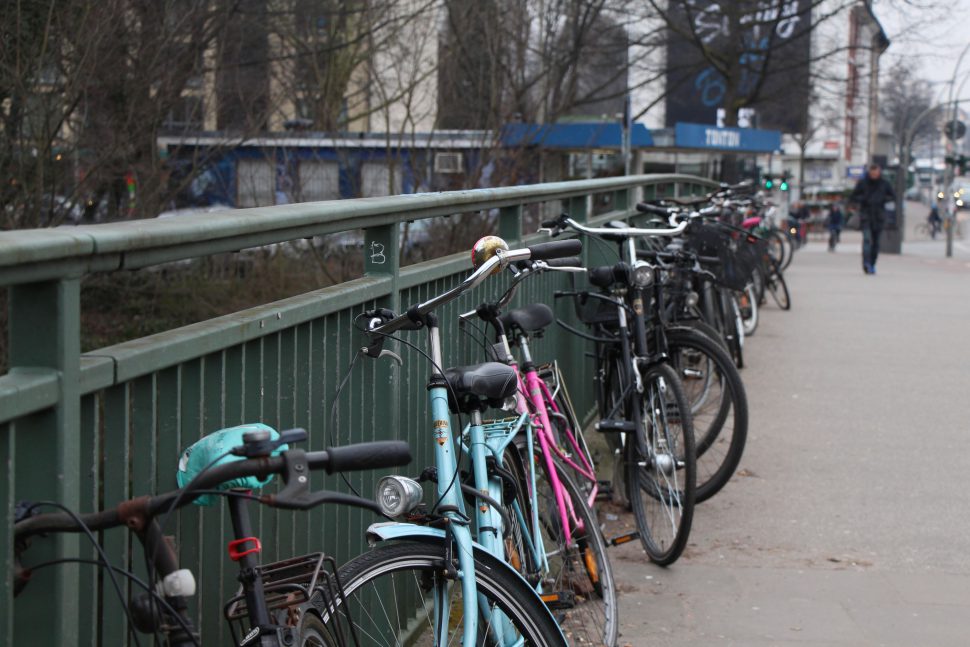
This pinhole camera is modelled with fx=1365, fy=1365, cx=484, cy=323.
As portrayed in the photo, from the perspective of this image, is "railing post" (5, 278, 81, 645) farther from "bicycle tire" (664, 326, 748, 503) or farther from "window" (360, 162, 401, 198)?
"window" (360, 162, 401, 198)

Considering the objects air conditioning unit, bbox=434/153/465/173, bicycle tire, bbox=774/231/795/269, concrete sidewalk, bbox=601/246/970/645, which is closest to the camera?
concrete sidewalk, bbox=601/246/970/645

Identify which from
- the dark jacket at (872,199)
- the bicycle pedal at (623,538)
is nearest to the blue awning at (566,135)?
the dark jacket at (872,199)

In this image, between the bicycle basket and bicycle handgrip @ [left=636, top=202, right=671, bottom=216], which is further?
the bicycle basket

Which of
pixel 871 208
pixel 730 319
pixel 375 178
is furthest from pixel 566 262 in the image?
Answer: pixel 871 208

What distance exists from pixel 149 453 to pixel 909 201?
402ft

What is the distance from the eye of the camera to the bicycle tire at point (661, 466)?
5.04m

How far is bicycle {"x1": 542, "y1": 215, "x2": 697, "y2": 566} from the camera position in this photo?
5043 millimetres

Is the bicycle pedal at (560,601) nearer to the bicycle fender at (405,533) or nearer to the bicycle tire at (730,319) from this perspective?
the bicycle fender at (405,533)

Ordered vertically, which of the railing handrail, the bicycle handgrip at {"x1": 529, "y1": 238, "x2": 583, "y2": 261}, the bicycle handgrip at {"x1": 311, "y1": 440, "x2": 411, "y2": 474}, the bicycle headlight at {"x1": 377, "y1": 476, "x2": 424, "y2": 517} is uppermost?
the railing handrail

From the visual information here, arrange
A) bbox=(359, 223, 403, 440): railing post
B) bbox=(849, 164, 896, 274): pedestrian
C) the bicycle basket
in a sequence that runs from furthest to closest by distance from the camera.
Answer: bbox=(849, 164, 896, 274): pedestrian
the bicycle basket
bbox=(359, 223, 403, 440): railing post

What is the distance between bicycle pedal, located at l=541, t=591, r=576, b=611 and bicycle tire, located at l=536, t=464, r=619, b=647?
15 cm

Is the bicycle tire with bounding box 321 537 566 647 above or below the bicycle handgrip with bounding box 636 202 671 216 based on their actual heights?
below

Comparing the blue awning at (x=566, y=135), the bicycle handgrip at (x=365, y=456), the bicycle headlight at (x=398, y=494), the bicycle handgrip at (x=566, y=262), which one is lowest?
the bicycle headlight at (x=398, y=494)

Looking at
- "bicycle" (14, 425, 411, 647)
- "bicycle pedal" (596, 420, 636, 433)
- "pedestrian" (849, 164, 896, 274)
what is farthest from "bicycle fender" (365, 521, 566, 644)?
"pedestrian" (849, 164, 896, 274)
